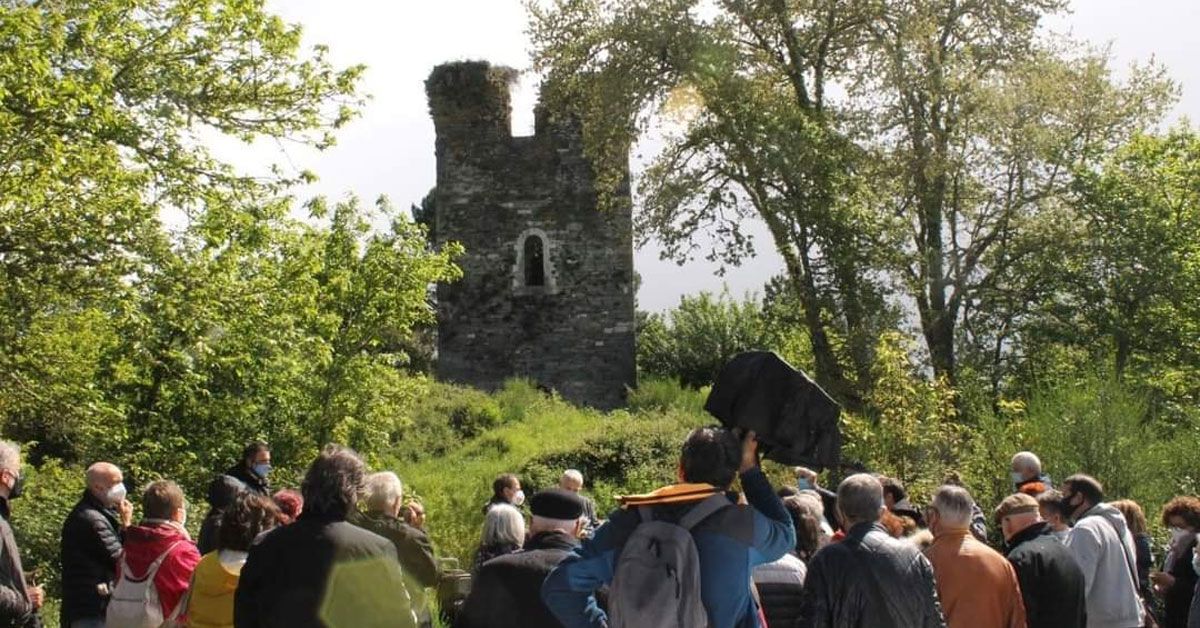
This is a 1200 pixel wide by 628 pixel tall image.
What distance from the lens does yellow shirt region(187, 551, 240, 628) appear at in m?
6.02

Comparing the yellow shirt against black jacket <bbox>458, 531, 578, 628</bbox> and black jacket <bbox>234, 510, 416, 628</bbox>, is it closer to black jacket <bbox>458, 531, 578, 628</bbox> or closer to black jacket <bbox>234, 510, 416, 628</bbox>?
black jacket <bbox>234, 510, 416, 628</bbox>

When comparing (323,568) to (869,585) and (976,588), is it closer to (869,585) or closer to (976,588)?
(869,585)

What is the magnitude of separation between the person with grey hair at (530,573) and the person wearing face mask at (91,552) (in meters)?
3.02

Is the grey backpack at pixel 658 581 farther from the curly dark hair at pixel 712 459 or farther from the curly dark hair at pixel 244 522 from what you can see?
the curly dark hair at pixel 244 522

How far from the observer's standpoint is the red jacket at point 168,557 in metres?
6.68

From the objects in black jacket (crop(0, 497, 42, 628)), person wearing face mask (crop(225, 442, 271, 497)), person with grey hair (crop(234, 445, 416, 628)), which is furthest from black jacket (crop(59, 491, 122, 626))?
person with grey hair (crop(234, 445, 416, 628))

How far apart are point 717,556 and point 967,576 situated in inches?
84.4

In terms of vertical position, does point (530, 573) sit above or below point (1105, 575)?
above

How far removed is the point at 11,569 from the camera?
711cm

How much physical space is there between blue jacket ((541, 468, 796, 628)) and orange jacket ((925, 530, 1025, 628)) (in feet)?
6.04

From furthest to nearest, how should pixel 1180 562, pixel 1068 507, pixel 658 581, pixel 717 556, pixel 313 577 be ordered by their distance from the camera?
pixel 1180 562 → pixel 1068 507 → pixel 313 577 → pixel 717 556 → pixel 658 581

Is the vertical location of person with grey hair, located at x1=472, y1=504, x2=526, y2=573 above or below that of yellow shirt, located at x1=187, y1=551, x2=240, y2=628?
above

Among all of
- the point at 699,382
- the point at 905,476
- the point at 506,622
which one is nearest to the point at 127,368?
the point at 905,476

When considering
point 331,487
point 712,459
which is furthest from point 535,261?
point 712,459
